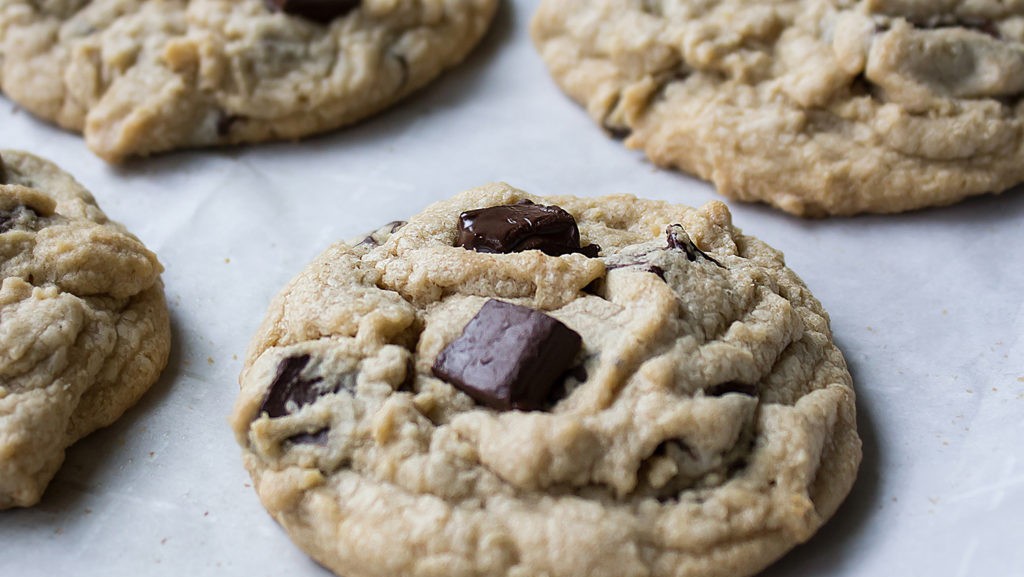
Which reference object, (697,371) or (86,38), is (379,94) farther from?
(697,371)

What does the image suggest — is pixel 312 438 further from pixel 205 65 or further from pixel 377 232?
pixel 205 65

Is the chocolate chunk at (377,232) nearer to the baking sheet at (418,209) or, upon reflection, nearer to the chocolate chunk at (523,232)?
the chocolate chunk at (523,232)

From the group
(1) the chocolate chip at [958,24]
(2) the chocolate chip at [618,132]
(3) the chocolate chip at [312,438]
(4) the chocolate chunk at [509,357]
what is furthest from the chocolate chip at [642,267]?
(1) the chocolate chip at [958,24]

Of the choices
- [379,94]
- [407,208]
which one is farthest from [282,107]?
[407,208]

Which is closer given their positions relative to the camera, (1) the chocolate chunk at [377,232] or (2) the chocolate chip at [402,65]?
(1) the chocolate chunk at [377,232]

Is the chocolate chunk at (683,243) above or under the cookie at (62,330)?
above

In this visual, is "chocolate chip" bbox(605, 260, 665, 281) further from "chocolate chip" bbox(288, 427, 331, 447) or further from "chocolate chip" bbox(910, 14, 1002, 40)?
"chocolate chip" bbox(910, 14, 1002, 40)

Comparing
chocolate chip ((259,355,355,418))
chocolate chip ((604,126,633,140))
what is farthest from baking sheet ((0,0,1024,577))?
chocolate chip ((259,355,355,418))
